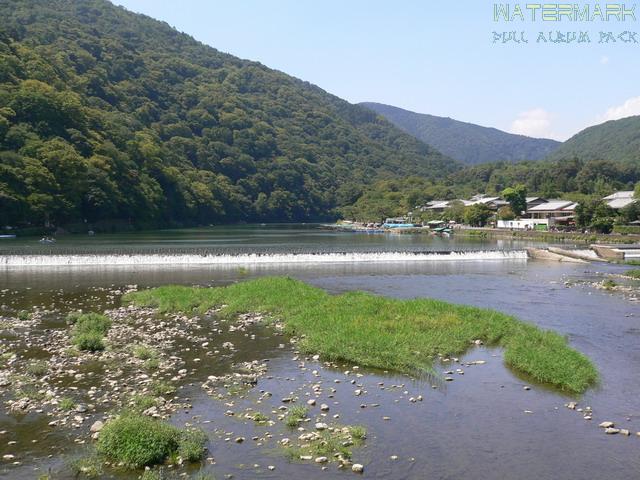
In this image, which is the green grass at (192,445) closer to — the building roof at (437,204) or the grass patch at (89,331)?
the grass patch at (89,331)

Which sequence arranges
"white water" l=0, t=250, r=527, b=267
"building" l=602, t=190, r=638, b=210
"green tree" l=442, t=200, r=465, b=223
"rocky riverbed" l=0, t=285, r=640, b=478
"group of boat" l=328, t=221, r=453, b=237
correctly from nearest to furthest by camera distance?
"rocky riverbed" l=0, t=285, r=640, b=478 → "white water" l=0, t=250, r=527, b=267 → "building" l=602, t=190, r=638, b=210 → "group of boat" l=328, t=221, r=453, b=237 → "green tree" l=442, t=200, r=465, b=223

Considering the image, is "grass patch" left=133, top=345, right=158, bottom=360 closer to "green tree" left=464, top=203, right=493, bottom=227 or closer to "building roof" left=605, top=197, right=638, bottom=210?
"building roof" left=605, top=197, right=638, bottom=210

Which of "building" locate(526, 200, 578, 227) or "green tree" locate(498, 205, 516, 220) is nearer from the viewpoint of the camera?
"building" locate(526, 200, 578, 227)

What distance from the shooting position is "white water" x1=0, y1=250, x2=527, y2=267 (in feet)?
142

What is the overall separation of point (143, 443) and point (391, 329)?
10506mm

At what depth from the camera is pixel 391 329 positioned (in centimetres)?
1864

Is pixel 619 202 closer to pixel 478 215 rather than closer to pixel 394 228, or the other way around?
pixel 478 215

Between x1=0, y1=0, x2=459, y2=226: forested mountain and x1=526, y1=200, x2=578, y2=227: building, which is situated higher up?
x1=0, y1=0, x2=459, y2=226: forested mountain

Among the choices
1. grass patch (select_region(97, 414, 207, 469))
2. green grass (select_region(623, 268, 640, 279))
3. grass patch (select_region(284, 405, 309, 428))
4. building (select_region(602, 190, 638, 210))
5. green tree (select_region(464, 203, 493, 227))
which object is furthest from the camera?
green tree (select_region(464, 203, 493, 227))

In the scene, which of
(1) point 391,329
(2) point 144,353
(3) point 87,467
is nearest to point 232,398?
(3) point 87,467

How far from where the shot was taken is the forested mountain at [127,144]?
81000mm

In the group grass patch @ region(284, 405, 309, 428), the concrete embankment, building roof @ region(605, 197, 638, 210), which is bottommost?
the concrete embankment

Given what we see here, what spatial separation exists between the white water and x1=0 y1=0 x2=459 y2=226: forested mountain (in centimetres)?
3396

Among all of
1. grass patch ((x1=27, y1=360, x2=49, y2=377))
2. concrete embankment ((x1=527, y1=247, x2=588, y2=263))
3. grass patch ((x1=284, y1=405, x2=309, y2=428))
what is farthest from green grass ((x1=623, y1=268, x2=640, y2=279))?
grass patch ((x1=27, y1=360, x2=49, y2=377))
